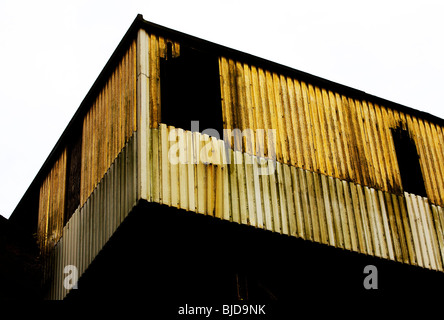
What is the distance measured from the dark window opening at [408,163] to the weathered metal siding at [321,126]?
177 mm

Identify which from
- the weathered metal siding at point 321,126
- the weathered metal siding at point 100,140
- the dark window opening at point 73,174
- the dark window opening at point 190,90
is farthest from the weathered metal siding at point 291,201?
the dark window opening at point 73,174

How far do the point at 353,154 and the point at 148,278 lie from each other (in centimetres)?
584

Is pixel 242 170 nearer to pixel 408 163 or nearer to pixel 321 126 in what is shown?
pixel 321 126

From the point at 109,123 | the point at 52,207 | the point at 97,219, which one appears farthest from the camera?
the point at 52,207

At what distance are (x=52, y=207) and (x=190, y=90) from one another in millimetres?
5569

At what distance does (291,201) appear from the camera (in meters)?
16.2

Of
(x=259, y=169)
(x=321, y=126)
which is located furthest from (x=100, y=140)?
(x=321, y=126)

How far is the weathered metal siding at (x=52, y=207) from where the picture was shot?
18.8 m

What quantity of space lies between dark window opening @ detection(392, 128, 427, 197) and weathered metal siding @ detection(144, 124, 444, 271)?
0.47m

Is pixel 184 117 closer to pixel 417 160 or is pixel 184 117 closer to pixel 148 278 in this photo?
pixel 148 278

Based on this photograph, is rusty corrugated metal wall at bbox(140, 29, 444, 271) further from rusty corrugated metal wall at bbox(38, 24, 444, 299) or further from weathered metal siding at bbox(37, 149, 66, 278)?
weathered metal siding at bbox(37, 149, 66, 278)

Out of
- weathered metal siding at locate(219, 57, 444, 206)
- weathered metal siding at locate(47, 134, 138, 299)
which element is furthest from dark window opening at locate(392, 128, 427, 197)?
weathered metal siding at locate(47, 134, 138, 299)

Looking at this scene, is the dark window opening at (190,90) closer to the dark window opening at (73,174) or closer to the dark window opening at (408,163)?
the dark window opening at (73,174)

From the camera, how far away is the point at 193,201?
48.7 ft
